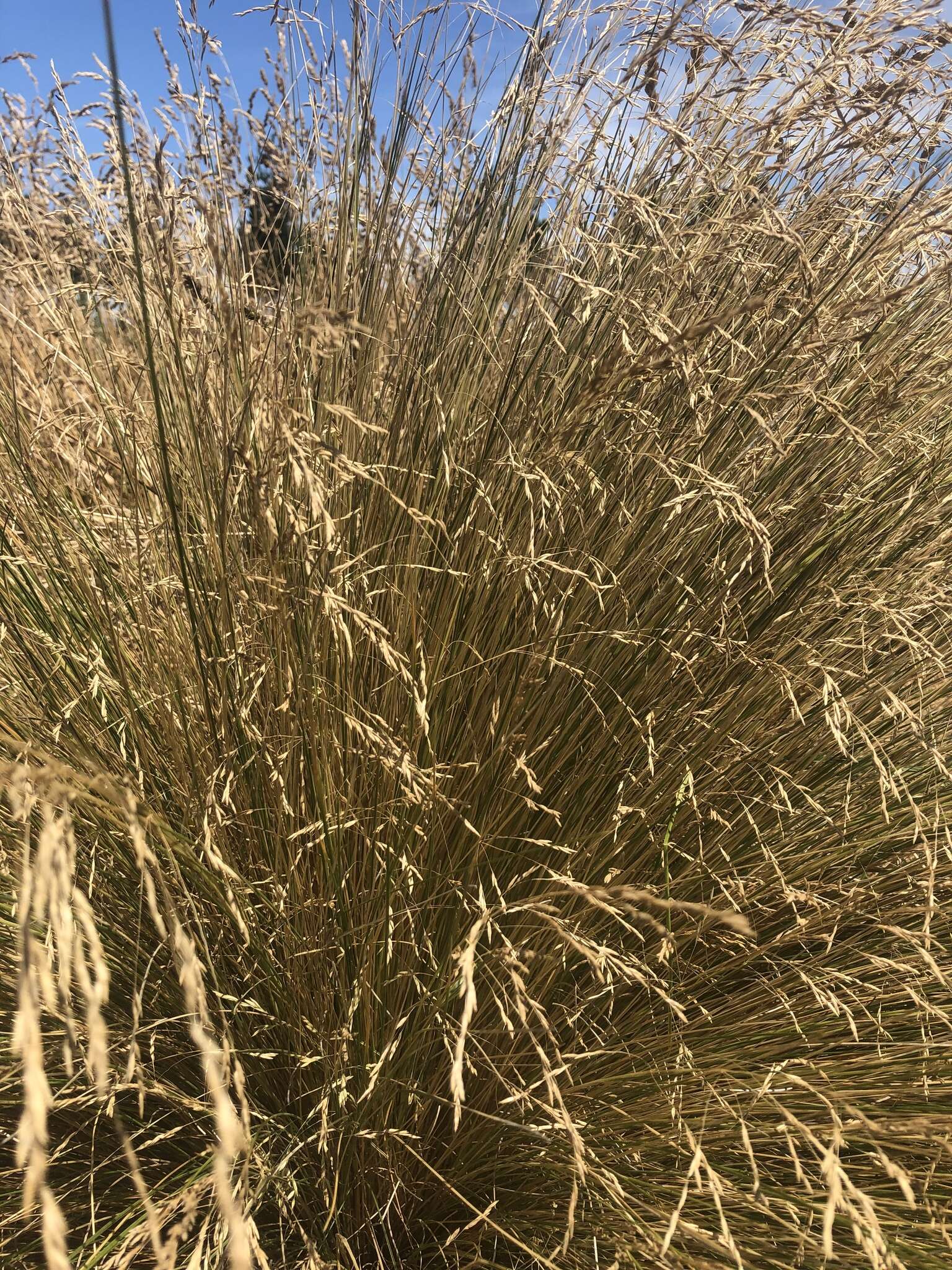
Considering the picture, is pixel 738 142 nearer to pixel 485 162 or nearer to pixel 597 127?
pixel 597 127

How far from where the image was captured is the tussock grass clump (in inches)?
47.9

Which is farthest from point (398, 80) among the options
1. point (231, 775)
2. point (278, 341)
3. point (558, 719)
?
point (231, 775)

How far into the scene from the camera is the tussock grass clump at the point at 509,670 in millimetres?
1217

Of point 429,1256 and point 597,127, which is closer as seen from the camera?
point 429,1256

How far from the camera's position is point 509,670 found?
1444mm

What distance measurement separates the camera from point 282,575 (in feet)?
4.19

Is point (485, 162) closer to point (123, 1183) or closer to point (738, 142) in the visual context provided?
point (738, 142)

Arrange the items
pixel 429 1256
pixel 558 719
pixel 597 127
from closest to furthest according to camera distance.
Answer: pixel 429 1256, pixel 558 719, pixel 597 127

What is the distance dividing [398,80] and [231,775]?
133cm

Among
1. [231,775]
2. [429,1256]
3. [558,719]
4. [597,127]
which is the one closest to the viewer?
[231,775]

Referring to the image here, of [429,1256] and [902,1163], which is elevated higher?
[902,1163]

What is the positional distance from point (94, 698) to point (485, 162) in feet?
3.99

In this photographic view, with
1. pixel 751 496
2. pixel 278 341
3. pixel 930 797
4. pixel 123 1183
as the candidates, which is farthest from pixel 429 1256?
pixel 278 341

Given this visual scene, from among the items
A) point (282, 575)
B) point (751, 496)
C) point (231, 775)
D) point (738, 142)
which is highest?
point (738, 142)
